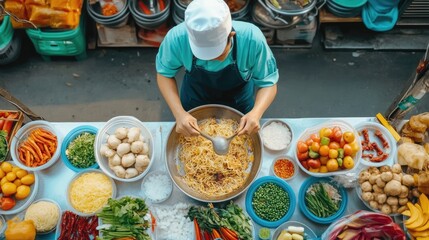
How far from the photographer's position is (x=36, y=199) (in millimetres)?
2803

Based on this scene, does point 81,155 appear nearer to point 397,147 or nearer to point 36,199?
point 36,199

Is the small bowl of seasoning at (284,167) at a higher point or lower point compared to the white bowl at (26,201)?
higher

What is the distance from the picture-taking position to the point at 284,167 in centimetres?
285

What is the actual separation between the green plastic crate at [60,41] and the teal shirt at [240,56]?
2083 mm

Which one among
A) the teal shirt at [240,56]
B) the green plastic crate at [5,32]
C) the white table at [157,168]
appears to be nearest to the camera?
the teal shirt at [240,56]

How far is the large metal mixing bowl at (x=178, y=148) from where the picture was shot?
2613 mm

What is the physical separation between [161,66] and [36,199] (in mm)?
1327

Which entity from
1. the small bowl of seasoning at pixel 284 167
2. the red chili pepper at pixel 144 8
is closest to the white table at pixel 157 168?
the small bowl of seasoning at pixel 284 167

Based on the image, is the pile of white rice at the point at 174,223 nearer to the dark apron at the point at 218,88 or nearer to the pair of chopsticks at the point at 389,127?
the dark apron at the point at 218,88

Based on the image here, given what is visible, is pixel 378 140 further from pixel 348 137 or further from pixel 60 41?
pixel 60 41

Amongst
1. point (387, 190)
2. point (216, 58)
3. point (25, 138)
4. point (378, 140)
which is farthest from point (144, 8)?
point (387, 190)

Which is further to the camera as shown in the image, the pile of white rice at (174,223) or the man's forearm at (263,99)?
the pile of white rice at (174,223)

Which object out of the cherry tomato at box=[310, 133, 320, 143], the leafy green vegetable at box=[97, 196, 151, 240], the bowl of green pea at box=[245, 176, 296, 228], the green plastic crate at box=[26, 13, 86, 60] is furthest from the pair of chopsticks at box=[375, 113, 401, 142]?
the green plastic crate at box=[26, 13, 86, 60]

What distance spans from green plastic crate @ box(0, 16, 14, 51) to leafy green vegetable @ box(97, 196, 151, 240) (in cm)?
274
